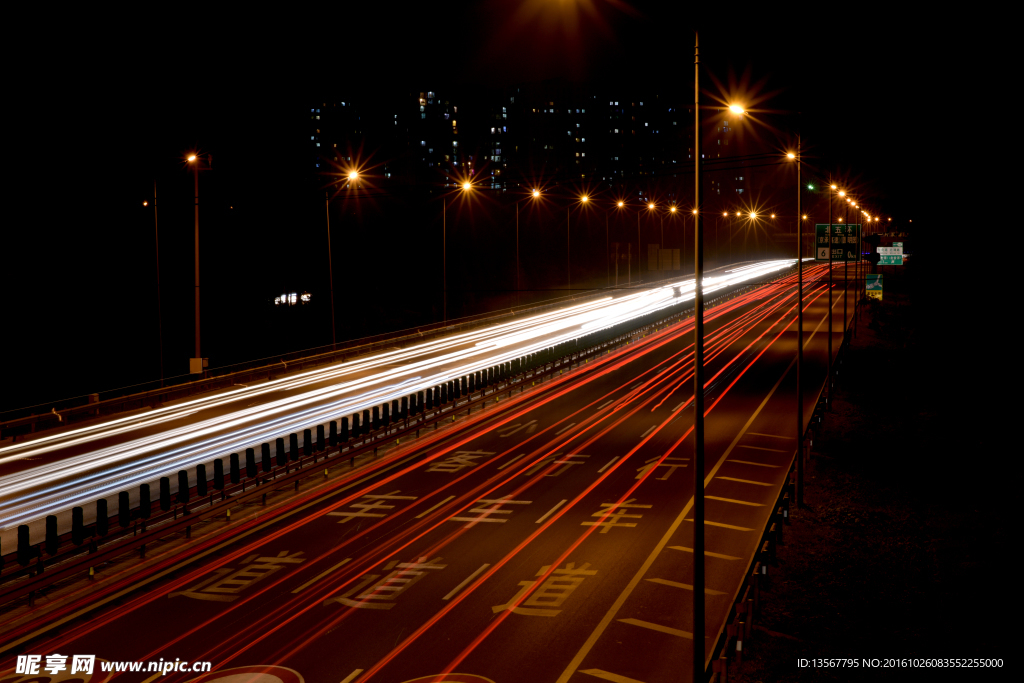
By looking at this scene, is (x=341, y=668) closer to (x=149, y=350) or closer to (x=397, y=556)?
(x=397, y=556)

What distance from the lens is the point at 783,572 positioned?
14305 millimetres

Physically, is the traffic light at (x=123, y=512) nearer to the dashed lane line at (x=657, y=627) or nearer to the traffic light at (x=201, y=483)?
the traffic light at (x=201, y=483)

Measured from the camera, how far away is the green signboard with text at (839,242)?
82.5ft

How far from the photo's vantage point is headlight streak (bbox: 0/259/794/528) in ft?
60.1

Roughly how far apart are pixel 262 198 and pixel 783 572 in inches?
2918

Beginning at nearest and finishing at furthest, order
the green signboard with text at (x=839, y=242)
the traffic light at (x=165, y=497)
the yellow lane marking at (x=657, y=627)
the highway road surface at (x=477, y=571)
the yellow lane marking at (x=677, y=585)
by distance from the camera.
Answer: the highway road surface at (x=477, y=571)
the yellow lane marking at (x=657, y=627)
the yellow lane marking at (x=677, y=585)
the traffic light at (x=165, y=497)
the green signboard with text at (x=839, y=242)

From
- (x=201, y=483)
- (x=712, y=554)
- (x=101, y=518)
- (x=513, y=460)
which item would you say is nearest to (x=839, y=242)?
(x=513, y=460)

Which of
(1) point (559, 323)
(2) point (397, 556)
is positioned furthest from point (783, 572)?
(1) point (559, 323)

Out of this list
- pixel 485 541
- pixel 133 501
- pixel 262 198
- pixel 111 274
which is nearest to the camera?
pixel 485 541

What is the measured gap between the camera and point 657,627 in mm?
11680

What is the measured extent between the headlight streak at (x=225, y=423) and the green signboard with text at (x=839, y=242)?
53.3 feet

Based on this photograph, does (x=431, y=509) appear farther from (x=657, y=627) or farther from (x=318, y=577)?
(x=657, y=627)

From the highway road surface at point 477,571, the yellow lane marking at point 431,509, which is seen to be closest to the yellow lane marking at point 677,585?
the highway road surface at point 477,571

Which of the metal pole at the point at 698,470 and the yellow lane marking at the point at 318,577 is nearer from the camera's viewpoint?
the metal pole at the point at 698,470
